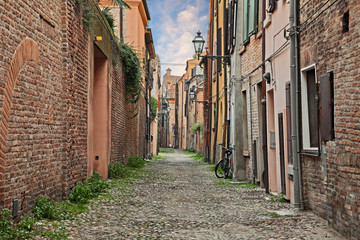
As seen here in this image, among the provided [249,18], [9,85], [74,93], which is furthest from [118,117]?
[9,85]

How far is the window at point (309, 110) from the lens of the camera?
23.7ft

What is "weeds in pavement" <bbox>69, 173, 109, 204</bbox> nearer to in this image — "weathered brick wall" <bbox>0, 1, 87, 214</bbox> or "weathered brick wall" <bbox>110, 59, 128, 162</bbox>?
"weathered brick wall" <bbox>0, 1, 87, 214</bbox>

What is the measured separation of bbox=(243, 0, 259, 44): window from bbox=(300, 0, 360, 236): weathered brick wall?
4945mm

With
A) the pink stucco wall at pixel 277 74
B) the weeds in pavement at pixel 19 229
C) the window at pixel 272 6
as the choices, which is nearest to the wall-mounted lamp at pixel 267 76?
the pink stucco wall at pixel 277 74

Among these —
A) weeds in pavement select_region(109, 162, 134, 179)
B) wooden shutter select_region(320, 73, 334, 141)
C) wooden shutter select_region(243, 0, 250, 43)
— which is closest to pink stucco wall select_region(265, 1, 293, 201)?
wooden shutter select_region(320, 73, 334, 141)

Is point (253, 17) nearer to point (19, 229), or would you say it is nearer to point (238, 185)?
point (238, 185)

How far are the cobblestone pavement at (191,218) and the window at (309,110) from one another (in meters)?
1.24

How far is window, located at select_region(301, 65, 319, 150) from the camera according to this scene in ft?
23.7

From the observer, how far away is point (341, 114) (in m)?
5.46

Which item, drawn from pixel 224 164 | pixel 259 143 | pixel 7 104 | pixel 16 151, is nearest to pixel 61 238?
pixel 16 151

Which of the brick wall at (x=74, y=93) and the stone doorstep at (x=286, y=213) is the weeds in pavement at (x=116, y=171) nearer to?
the brick wall at (x=74, y=93)

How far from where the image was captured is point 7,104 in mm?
4926

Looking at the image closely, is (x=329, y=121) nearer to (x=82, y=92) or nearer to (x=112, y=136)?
(x=82, y=92)

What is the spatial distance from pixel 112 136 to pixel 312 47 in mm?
8176
